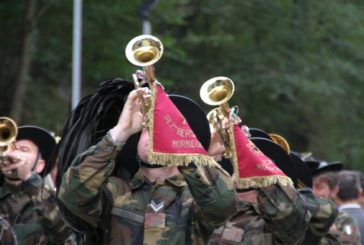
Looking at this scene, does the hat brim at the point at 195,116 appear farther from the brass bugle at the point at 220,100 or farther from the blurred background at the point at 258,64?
the blurred background at the point at 258,64

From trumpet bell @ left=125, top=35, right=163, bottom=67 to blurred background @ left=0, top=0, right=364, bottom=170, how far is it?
1408cm

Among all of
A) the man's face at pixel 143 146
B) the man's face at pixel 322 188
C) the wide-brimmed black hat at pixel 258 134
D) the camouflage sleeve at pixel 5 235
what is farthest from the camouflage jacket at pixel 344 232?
the man's face at pixel 143 146

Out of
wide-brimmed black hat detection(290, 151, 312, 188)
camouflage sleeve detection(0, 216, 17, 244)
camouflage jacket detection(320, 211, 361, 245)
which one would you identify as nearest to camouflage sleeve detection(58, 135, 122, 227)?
camouflage sleeve detection(0, 216, 17, 244)

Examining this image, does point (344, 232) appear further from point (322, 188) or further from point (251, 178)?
point (251, 178)

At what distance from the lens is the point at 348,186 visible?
9.23 metres

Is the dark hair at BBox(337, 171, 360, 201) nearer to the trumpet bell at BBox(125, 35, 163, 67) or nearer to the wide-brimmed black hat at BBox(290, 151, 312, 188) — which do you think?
the wide-brimmed black hat at BBox(290, 151, 312, 188)

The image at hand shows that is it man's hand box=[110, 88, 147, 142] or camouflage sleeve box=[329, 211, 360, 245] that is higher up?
man's hand box=[110, 88, 147, 142]

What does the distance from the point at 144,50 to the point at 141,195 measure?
2.49 ft

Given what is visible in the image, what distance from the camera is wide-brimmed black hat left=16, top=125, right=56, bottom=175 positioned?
8.16 metres

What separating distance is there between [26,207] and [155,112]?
3010 mm

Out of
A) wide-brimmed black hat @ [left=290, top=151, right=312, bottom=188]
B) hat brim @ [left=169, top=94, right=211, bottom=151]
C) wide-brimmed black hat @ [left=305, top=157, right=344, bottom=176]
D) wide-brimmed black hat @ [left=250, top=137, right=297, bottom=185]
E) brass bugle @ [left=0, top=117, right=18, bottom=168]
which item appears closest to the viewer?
hat brim @ [left=169, top=94, right=211, bottom=151]

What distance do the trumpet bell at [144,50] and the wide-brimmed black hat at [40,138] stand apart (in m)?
3.08

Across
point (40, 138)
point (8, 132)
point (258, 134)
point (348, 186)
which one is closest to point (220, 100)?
point (258, 134)

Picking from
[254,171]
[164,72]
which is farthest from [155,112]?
[164,72]
